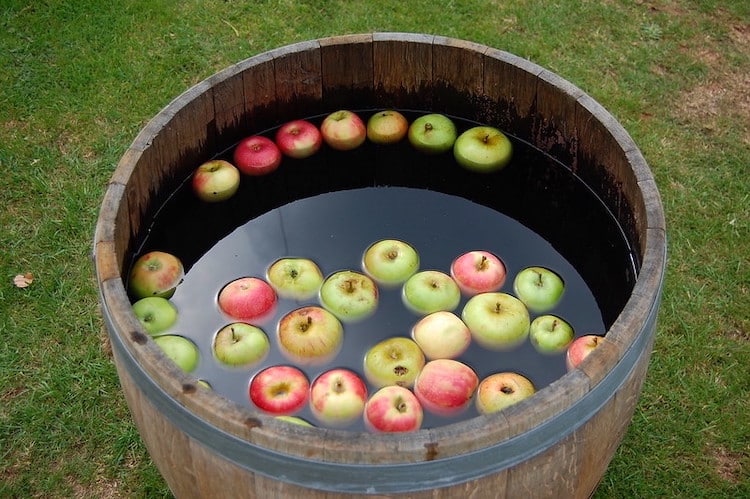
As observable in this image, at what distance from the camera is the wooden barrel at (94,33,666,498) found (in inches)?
66.2

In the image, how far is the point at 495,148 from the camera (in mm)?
2748

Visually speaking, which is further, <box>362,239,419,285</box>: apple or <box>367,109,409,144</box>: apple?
<box>367,109,409,144</box>: apple

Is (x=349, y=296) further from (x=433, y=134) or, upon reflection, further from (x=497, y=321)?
(x=433, y=134)

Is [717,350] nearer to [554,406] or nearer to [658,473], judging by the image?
[658,473]

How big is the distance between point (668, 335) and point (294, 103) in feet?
5.83

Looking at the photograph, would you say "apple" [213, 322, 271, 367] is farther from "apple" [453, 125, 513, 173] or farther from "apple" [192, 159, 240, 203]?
"apple" [453, 125, 513, 173]

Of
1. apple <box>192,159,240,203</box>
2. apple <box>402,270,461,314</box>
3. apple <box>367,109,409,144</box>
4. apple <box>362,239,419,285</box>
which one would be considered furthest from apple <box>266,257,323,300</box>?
apple <box>367,109,409,144</box>

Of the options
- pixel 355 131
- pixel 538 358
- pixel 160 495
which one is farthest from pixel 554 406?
pixel 160 495

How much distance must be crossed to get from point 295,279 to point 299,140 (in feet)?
1.99

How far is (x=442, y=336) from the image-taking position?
2256 mm

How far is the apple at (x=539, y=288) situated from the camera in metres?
2.36

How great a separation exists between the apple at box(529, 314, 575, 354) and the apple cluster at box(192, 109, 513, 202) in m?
0.66

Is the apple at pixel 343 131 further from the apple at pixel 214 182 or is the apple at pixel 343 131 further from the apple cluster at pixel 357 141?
the apple at pixel 214 182

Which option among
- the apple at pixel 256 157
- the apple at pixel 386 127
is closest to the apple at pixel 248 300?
the apple at pixel 256 157
